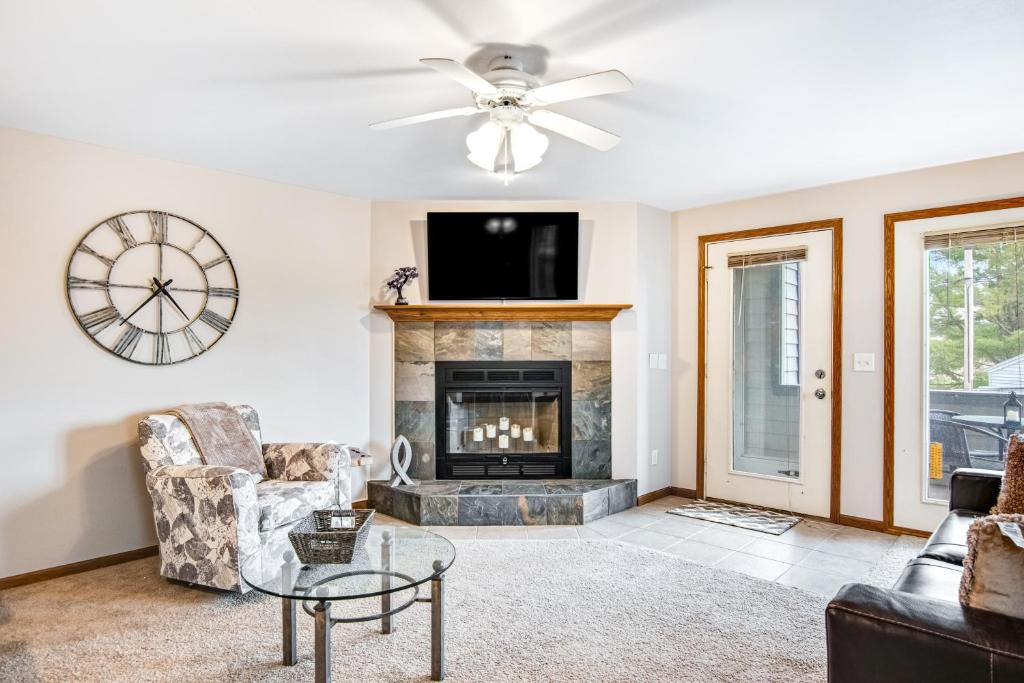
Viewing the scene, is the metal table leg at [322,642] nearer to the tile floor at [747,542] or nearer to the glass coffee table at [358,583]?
the glass coffee table at [358,583]

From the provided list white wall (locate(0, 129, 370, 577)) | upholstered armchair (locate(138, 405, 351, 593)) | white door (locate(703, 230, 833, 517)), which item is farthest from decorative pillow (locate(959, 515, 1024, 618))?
white wall (locate(0, 129, 370, 577))

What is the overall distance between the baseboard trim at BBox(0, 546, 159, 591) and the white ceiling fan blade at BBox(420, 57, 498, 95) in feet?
10.3

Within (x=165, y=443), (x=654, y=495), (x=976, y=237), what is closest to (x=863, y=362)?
(x=976, y=237)

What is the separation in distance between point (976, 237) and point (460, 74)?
131 inches

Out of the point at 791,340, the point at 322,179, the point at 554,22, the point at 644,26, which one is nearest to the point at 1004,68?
the point at 644,26

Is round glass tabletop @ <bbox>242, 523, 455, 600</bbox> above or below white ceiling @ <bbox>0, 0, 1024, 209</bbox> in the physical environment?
below

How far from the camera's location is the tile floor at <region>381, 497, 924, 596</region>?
10.6 ft

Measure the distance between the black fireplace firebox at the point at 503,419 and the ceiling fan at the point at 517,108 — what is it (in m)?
2.07

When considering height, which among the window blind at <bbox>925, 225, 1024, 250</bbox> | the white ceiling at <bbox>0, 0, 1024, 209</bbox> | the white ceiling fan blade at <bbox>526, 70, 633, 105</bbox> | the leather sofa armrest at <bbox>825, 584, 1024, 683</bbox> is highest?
the white ceiling at <bbox>0, 0, 1024, 209</bbox>

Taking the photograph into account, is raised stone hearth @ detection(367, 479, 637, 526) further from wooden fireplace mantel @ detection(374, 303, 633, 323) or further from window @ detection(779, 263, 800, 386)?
window @ detection(779, 263, 800, 386)

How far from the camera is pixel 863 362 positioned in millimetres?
4008

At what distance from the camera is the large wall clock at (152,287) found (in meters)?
3.31

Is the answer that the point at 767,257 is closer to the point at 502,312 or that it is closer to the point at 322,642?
the point at 502,312

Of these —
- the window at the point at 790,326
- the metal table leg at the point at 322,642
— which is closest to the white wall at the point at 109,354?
the metal table leg at the point at 322,642
